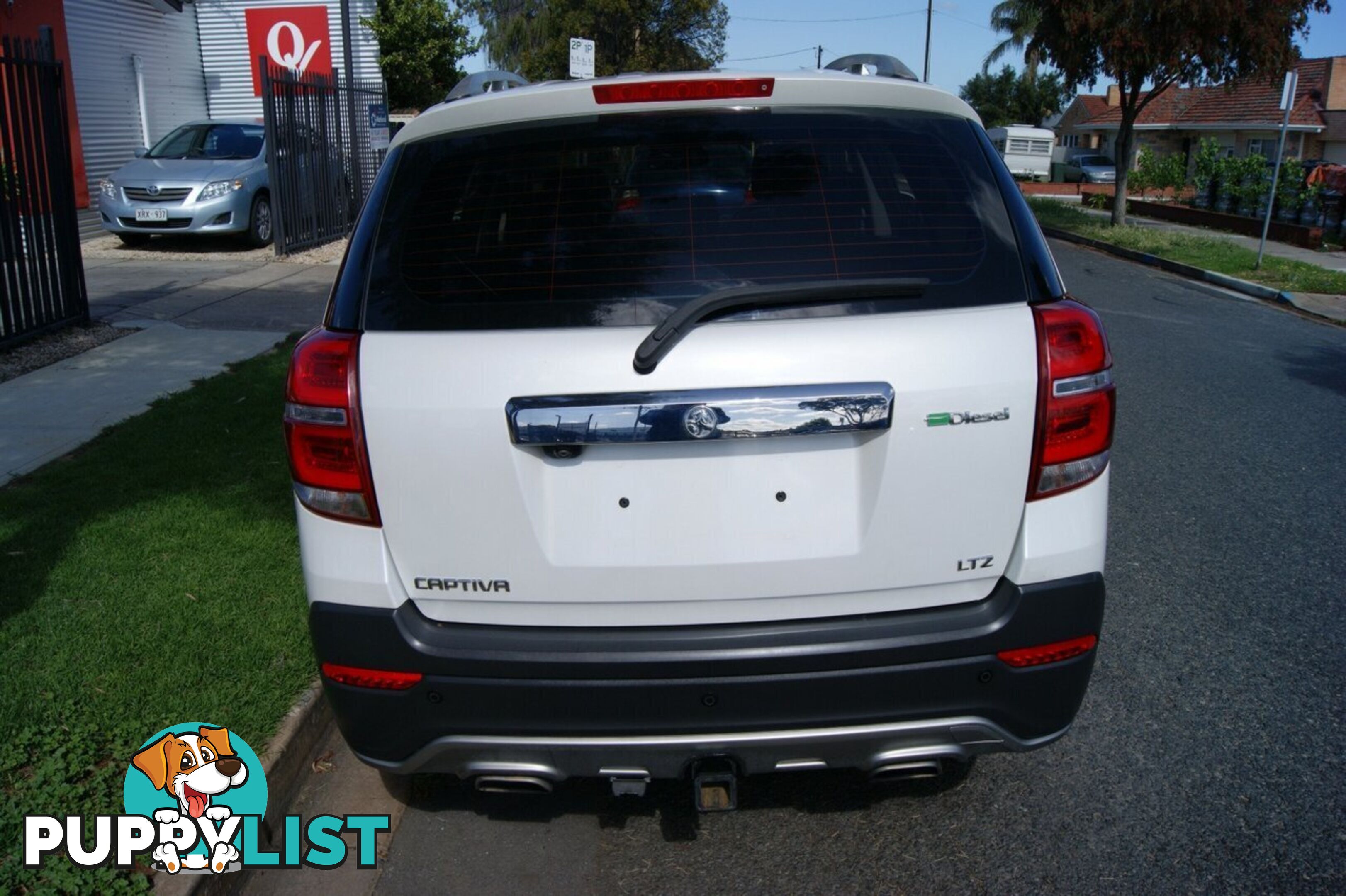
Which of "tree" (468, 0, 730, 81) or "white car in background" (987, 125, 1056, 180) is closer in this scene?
"tree" (468, 0, 730, 81)

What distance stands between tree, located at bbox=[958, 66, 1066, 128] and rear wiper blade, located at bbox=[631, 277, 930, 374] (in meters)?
69.2

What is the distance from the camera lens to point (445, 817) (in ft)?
10.9

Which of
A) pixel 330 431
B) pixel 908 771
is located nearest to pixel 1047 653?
pixel 908 771

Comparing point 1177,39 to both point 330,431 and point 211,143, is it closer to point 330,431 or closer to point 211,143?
point 211,143

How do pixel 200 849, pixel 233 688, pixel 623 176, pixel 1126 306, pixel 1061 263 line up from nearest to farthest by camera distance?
pixel 623 176
pixel 200 849
pixel 233 688
pixel 1126 306
pixel 1061 263

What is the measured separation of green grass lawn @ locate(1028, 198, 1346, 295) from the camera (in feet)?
48.9

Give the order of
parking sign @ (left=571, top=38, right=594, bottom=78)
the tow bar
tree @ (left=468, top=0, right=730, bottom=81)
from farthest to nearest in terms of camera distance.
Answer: tree @ (left=468, top=0, right=730, bottom=81) → parking sign @ (left=571, top=38, right=594, bottom=78) → the tow bar

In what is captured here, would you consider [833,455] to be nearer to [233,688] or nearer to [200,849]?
[200,849]

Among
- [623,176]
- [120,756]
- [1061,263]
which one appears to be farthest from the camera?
[1061,263]

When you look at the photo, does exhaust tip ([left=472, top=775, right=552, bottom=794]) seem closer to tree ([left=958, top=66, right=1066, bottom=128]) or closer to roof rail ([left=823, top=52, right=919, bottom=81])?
roof rail ([left=823, top=52, right=919, bottom=81])

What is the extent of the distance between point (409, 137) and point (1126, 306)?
11.7 meters

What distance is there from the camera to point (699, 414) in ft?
7.93

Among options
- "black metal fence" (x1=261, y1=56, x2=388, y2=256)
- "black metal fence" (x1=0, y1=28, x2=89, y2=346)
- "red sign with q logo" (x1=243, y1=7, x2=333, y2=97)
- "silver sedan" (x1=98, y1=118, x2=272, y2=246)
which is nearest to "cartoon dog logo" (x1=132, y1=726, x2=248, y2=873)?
"black metal fence" (x1=0, y1=28, x2=89, y2=346)

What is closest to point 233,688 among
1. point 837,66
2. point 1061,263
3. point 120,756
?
point 120,756
